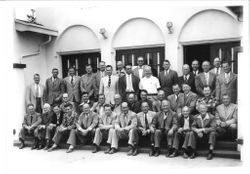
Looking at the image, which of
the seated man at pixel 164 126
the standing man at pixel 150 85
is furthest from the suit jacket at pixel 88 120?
the seated man at pixel 164 126

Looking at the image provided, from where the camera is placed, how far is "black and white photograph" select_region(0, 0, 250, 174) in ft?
20.6

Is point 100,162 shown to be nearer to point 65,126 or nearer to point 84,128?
point 84,128

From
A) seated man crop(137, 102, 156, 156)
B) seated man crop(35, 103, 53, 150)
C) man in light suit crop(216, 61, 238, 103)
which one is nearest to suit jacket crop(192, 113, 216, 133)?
man in light suit crop(216, 61, 238, 103)

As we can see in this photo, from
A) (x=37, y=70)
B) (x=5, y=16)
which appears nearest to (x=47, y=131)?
(x=37, y=70)

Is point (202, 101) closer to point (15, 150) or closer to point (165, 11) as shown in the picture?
point (165, 11)

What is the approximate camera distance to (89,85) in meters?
8.84

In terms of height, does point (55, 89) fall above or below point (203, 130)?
above

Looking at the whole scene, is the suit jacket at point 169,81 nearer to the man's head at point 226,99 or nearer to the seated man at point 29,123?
the man's head at point 226,99

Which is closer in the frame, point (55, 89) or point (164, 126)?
point (164, 126)

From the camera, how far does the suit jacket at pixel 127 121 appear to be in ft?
24.3

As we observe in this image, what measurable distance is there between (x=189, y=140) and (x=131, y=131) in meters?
1.27

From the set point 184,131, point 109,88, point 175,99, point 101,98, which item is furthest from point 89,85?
point 184,131

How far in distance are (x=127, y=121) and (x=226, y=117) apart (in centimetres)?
210

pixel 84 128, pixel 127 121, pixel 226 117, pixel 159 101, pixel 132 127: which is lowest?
pixel 84 128
